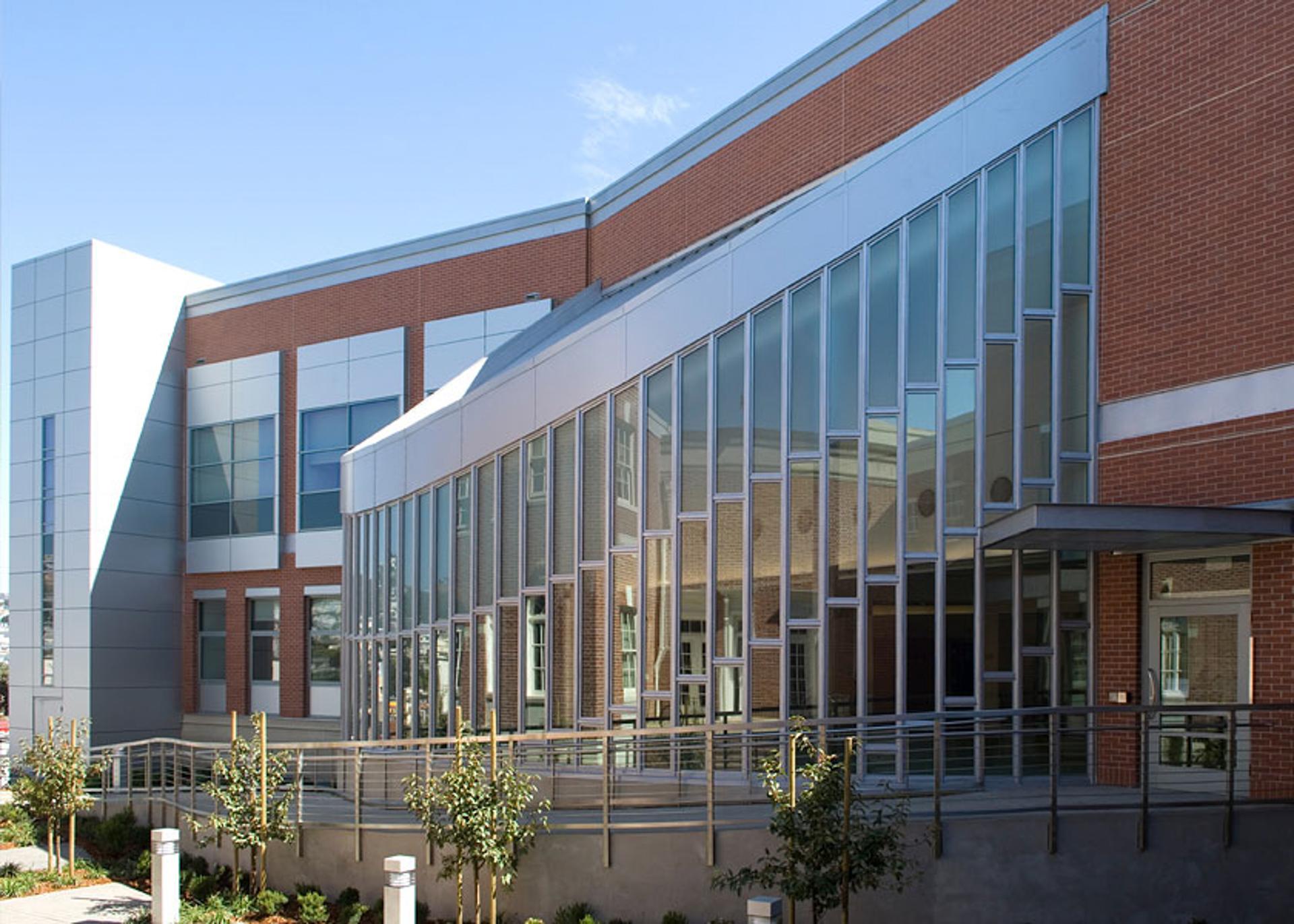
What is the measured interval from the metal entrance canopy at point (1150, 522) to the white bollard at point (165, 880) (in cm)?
888

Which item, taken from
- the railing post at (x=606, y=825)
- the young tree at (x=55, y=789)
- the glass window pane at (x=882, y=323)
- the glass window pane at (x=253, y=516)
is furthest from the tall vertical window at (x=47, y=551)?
the glass window pane at (x=882, y=323)

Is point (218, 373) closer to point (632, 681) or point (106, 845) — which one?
point (106, 845)

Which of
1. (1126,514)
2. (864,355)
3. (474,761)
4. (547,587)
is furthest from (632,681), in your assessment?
(1126,514)

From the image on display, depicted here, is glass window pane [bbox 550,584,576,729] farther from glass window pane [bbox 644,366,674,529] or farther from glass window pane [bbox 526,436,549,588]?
glass window pane [bbox 644,366,674,529]

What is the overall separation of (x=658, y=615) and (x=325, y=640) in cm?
1612

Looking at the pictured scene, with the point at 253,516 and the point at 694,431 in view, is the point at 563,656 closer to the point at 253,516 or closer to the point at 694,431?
the point at 694,431

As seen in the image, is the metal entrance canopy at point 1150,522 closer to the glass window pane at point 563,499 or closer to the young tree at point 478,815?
the young tree at point 478,815

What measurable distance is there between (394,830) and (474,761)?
2.06 metres

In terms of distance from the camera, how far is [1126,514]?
10.7 metres

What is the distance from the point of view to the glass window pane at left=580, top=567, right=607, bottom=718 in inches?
560

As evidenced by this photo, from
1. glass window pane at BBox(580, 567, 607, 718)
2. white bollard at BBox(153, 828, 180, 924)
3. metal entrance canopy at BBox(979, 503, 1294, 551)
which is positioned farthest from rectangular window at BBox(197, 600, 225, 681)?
metal entrance canopy at BBox(979, 503, 1294, 551)

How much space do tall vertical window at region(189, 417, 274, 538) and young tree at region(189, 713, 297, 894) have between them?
51.9 ft

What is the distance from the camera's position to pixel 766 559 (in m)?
13.2

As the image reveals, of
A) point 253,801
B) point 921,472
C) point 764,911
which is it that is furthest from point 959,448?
point 253,801
